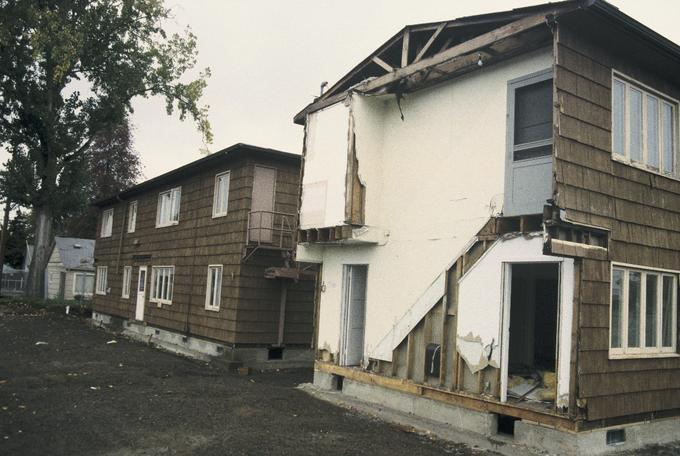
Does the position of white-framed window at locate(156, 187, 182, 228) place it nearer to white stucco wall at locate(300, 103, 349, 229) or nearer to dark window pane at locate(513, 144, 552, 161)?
white stucco wall at locate(300, 103, 349, 229)

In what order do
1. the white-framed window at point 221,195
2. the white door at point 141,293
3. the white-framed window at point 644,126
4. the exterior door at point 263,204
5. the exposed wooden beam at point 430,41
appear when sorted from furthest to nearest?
1. the white door at point 141,293
2. the white-framed window at point 221,195
3. the exterior door at point 263,204
4. the exposed wooden beam at point 430,41
5. the white-framed window at point 644,126

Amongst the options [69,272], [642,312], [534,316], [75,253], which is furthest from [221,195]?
[75,253]

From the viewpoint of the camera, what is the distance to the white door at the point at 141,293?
21625 mm

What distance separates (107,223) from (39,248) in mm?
6664

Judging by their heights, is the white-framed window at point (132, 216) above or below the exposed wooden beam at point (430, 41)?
below

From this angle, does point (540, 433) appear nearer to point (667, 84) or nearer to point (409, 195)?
point (409, 195)

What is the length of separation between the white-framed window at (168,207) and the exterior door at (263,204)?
5.12 metres

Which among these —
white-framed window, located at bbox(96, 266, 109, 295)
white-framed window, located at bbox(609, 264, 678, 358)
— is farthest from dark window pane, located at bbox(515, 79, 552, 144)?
white-framed window, located at bbox(96, 266, 109, 295)

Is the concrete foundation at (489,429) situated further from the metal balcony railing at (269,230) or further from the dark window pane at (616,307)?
the metal balcony railing at (269,230)

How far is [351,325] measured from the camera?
12.0 meters

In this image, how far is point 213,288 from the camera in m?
16.9

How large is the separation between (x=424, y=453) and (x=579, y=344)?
2.53m

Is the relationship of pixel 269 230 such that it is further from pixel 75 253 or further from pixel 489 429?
pixel 75 253

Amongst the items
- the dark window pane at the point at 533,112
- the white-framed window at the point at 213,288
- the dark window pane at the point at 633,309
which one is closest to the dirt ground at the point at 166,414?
the white-framed window at the point at 213,288
